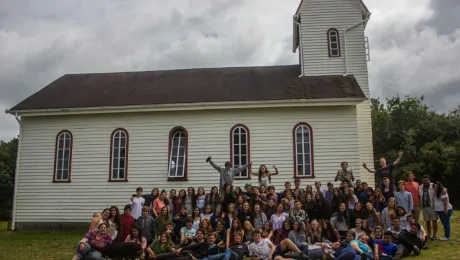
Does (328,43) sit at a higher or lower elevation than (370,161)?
higher

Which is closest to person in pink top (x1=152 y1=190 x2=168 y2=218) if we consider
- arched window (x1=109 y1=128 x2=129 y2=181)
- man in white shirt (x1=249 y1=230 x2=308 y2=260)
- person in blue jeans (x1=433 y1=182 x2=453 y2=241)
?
man in white shirt (x1=249 y1=230 x2=308 y2=260)

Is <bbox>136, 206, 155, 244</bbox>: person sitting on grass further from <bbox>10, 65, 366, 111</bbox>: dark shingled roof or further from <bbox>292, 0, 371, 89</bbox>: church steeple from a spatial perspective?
<bbox>292, 0, 371, 89</bbox>: church steeple

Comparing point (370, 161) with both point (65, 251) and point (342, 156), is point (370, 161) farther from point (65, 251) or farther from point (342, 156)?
point (65, 251)

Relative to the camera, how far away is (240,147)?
16719 mm

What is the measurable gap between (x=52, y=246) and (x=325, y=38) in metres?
14.2

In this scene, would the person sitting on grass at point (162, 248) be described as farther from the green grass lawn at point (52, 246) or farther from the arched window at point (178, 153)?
the arched window at point (178, 153)

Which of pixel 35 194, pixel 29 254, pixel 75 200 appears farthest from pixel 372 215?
pixel 35 194

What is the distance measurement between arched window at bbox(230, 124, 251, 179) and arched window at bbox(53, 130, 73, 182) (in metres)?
6.90

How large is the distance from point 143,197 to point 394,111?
40.3 metres

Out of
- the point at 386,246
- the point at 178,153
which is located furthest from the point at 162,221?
the point at 178,153

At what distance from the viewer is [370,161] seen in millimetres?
16938

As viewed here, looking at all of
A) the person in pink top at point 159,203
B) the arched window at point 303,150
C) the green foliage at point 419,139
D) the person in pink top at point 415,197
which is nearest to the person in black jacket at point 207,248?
the person in pink top at point 159,203

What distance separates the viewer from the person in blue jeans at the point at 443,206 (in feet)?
37.6

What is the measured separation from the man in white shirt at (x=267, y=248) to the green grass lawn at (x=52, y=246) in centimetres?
294
